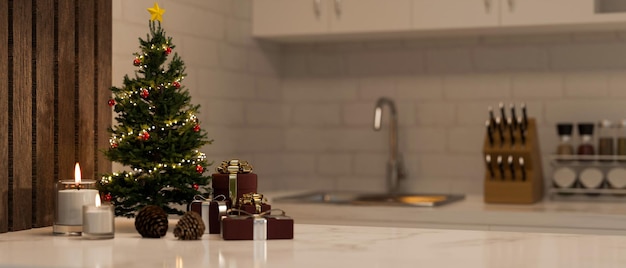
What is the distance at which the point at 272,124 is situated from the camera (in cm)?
448

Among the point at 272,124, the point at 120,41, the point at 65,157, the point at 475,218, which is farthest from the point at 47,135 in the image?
the point at 272,124

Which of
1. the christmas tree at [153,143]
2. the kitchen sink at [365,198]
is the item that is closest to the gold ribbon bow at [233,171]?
the christmas tree at [153,143]

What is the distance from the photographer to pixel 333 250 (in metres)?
1.92

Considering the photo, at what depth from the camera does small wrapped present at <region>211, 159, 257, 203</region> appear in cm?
228

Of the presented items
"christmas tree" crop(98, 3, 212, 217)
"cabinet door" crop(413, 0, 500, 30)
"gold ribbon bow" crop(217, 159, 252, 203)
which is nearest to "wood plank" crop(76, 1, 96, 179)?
"christmas tree" crop(98, 3, 212, 217)

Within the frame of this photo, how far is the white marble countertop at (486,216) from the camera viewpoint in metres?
3.40

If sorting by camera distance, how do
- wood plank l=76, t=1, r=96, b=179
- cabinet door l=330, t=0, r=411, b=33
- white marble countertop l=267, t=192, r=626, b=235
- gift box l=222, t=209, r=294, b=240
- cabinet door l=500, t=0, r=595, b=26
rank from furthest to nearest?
cabinet door l=330, t=0, r=411, b=33
cabinet door l=500, t=0, r=595, b=26
white marble countertop l=267, t=192, r=626, b=235
wood plank l=76, t=1, r=96, b=179
gift box l=222, t=209, r=294, b=240

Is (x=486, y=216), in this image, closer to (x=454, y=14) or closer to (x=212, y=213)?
(x=454, y=14)

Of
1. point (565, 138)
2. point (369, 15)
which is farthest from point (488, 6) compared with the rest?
point (565, 138)

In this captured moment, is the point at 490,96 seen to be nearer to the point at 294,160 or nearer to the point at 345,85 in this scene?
the point at 345,85

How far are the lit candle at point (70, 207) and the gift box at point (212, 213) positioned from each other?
28 cm

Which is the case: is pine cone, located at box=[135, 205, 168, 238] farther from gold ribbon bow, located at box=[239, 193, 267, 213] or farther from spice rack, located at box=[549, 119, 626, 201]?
spice rack, located at box=[549, 119, 626, 201]

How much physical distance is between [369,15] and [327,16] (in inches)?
7.5

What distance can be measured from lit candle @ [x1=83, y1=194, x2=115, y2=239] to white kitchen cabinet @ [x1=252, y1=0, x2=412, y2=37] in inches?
83.1
